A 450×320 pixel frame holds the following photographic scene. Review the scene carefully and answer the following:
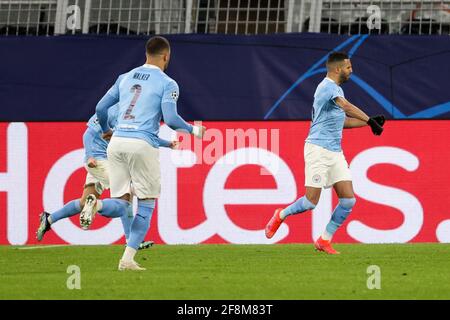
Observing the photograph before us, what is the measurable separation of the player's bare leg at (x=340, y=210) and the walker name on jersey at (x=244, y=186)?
2.36 m

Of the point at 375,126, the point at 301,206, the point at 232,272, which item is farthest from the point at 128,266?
the point at 375,126

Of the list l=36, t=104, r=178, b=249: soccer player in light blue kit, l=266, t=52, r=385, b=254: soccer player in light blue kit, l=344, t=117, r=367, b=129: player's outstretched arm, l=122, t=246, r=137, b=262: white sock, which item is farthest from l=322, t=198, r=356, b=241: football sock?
l=122, t=246, r=137, b=262: white sock

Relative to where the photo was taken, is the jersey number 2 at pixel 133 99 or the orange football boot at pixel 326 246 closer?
the jersey number 2 at pixel 133 99

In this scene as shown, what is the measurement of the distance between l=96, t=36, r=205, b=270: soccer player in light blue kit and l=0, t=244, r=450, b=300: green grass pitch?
1.76ft

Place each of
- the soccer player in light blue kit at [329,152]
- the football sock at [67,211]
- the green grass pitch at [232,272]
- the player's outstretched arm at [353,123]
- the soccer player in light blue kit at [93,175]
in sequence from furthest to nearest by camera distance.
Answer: the football sock at [67,211]
the soccer player in light blue kit at [93,175]
the player's outstretched arm at [353,123]
the soccer player in light blue kit at [329,152]
the green grass pitch at [232,272]

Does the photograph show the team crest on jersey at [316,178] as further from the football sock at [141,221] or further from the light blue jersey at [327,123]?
the football sock at [141,221]

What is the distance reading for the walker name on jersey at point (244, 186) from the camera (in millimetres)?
15930

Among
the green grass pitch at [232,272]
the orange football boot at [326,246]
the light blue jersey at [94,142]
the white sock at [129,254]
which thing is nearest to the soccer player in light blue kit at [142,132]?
the white sock at [129,254]

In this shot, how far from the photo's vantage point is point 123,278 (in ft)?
34.7

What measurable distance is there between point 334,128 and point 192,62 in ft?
11.9

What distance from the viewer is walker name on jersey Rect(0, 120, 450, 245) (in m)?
15.9

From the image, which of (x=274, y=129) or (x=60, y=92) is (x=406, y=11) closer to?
(x=274, y=129)

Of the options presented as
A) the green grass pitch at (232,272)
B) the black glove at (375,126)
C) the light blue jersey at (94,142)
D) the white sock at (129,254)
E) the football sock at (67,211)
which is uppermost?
the black glove at (375,126)
